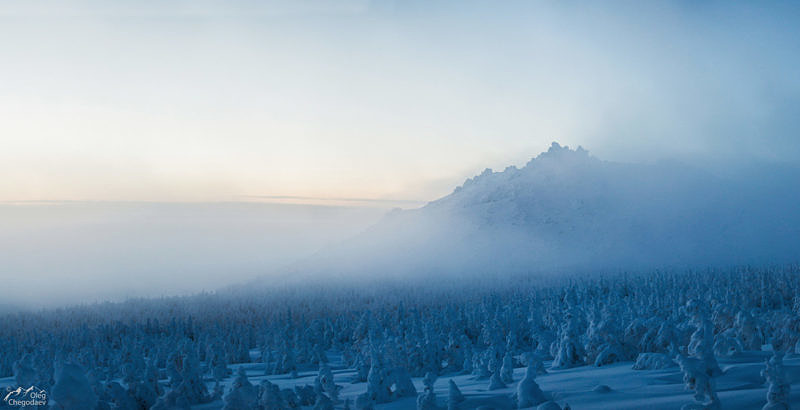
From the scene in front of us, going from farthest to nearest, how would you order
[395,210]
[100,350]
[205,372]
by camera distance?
[395,210], [100,350], [205,372]

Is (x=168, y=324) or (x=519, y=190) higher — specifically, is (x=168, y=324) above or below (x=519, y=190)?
below

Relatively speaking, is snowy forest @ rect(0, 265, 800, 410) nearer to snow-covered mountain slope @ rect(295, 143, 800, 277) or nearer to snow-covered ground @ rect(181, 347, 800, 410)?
snow-covered ground @ rect(181, 347, 800, 410)

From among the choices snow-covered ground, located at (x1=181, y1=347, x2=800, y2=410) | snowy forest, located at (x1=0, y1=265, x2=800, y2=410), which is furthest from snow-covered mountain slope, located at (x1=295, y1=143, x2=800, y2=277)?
snow-covered ground, located at (x1=181, y1=347, x2=800, y2=410)

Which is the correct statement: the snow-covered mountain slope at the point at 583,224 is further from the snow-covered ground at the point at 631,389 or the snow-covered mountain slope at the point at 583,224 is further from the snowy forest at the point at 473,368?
the snow-covered ground at the point at 631,389

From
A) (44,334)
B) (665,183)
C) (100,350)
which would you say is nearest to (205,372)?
(100,350)

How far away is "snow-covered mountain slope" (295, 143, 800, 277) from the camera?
125438 millimetres

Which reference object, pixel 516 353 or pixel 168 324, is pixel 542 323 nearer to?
pixel 516 353

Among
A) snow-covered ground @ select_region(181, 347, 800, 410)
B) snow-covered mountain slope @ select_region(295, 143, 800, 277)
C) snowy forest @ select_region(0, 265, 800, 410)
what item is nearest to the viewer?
snow-covered ground @ select_region(181, 347, 800, 410)

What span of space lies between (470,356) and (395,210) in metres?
159

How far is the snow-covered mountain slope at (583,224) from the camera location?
125438 millimetres

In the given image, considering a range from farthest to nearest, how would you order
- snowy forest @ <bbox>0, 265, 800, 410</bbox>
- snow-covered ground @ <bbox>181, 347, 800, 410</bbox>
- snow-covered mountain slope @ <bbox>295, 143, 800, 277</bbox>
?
snow-covered mountain slope @ <bbox>295, 143, 800, 277</bbox> < snowy forest @ <bbox>0, 265, 800, 410</bbox> < snow-covered ground @ <bbox>181, 347, 800, 410</bbox>

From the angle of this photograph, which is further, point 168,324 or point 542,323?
point 168,324

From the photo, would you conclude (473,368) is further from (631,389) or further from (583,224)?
(583,224)

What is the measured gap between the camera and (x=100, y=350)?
36.0 meters
